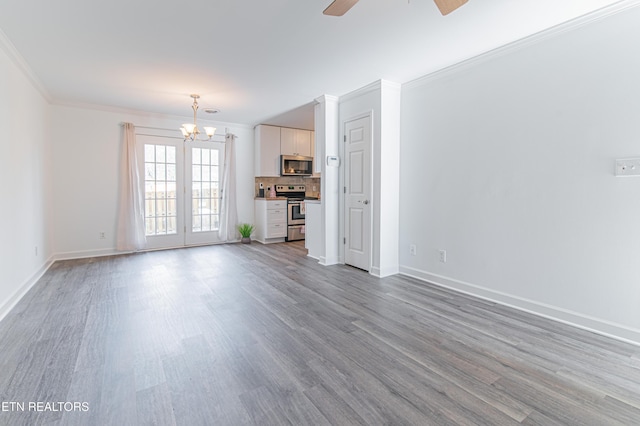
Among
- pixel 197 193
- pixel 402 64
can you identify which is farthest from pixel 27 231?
pixel 402 64

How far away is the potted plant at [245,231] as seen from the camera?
658 centimetres

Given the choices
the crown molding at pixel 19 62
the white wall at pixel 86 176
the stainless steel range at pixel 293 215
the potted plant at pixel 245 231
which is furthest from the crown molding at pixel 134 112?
the potted plant at pixel 245 231

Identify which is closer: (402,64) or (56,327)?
(56,327)

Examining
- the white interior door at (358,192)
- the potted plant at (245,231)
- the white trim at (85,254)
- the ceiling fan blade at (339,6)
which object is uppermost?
the ceiling fan blade at (339,6)

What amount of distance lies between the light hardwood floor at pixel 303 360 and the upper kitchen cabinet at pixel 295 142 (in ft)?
13.5

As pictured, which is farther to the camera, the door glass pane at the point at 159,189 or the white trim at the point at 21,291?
the door glass pane at the point at 159,189

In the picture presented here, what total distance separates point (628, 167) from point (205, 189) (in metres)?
6.20

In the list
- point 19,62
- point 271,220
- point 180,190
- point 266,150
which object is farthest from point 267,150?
point 19,62

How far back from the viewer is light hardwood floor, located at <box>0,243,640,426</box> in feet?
5.16

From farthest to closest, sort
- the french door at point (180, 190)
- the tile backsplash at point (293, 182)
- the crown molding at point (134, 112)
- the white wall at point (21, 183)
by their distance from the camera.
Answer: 1. the tile backsplash at point (293, 182)
2. the french door at point (180, 190)
3. the crown molding at point (134, 112)
4. the white wall at point (21, 183)

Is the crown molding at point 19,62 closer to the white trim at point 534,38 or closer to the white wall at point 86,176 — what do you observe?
the white wall at point 86,176

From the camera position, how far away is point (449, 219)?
11.6 ft

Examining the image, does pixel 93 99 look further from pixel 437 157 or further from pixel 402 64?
pixel 437 157

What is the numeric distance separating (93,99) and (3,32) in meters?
2.22
